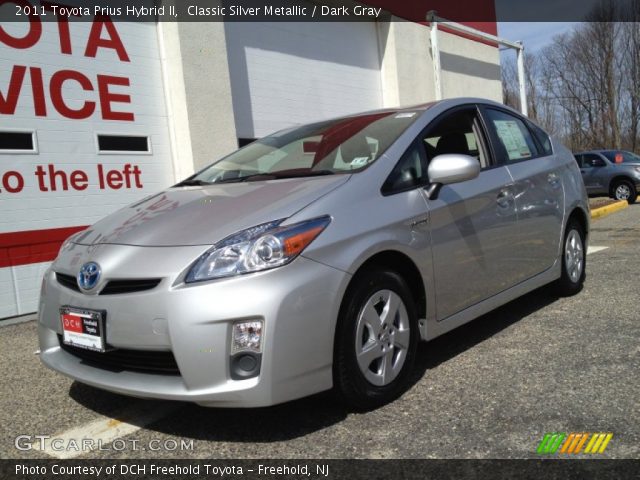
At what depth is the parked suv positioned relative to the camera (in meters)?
14.5

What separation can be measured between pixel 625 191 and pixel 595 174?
913 millimetres

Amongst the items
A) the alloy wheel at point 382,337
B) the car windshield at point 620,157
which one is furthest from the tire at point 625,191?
the alloy wheel at point 382,337

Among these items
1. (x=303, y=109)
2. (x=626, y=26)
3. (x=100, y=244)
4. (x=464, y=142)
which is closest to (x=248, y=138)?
(x=303, y=109)

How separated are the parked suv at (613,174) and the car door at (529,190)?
10.8 meters

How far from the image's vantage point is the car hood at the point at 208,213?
2.61 m

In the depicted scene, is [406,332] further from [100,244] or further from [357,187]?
[100,244]

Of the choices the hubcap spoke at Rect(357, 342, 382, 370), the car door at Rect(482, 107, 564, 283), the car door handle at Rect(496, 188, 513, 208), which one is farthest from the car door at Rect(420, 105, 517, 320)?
the hubcap spoke at Rect(357, 342, 382, 370)

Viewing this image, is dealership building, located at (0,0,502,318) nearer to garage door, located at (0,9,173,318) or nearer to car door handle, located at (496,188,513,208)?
garage door, located at (0,9,173,318)

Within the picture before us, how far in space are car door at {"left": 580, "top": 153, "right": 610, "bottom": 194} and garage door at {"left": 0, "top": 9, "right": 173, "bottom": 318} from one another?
11709mm

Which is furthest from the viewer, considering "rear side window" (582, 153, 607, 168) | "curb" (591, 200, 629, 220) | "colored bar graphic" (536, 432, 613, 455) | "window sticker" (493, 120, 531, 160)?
"rear side window" (582, 153, 607, 168)

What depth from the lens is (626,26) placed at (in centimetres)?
3166

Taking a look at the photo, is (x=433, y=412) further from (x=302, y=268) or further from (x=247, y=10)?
(x=247, y=10)

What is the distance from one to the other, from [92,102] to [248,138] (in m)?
2.70

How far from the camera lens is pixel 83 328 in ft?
8.71
